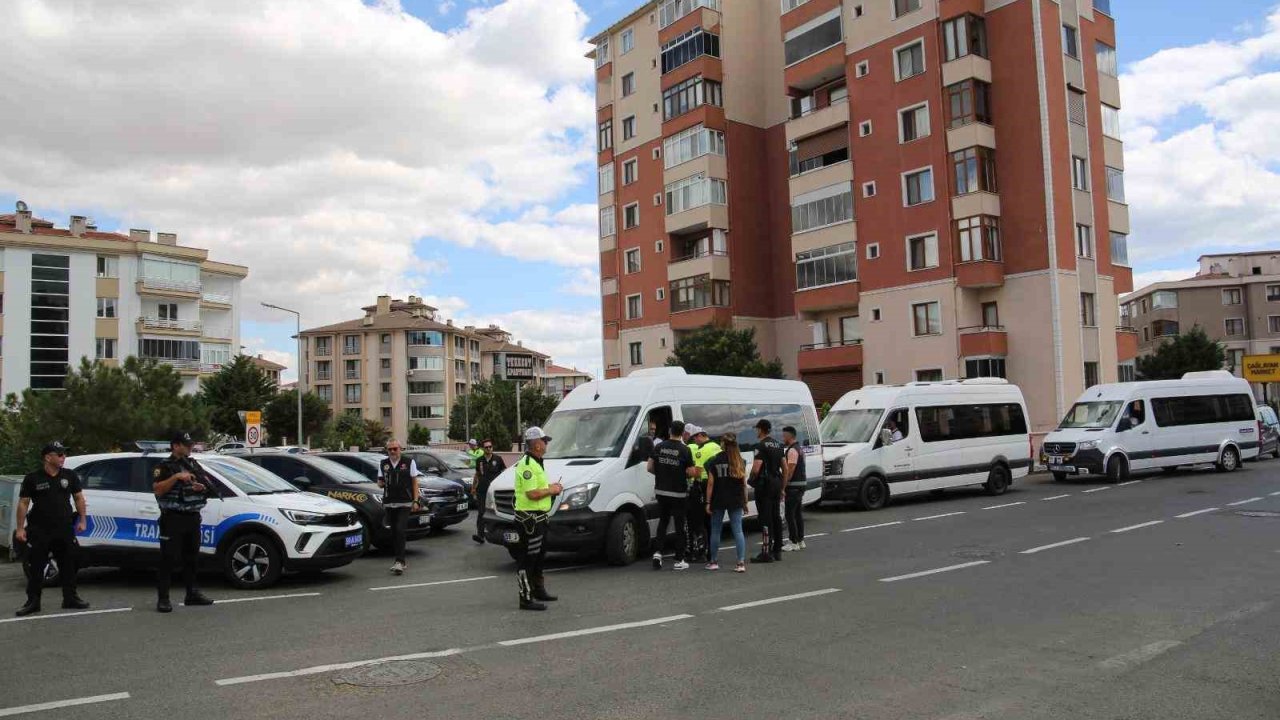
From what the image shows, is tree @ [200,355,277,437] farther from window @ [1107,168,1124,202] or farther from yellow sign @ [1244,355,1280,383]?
yellow sign @ [1244,355,1280,383]

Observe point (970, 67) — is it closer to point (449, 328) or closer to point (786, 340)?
point (786, 340)

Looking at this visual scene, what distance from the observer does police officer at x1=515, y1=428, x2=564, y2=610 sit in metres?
8.85

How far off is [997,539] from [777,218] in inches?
1459

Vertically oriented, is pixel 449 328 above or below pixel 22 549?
above

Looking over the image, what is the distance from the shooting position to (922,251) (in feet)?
124

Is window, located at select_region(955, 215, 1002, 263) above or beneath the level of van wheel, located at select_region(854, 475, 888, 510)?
above

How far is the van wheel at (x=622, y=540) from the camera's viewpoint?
11508mm

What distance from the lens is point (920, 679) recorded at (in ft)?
19.8

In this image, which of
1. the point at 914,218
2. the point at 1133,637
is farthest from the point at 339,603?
the point at 914,218

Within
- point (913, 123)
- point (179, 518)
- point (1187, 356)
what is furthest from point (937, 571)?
point (1187, 356)

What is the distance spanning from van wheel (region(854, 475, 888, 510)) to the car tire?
11.6m

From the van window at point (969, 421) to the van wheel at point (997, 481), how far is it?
32.4 inches


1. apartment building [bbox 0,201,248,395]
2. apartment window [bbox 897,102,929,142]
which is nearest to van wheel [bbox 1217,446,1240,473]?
apartment window [bbox 897,102,929,142]

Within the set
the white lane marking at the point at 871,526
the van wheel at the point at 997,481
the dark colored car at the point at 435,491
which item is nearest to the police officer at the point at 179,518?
the dark colored car at the point at 435,491
